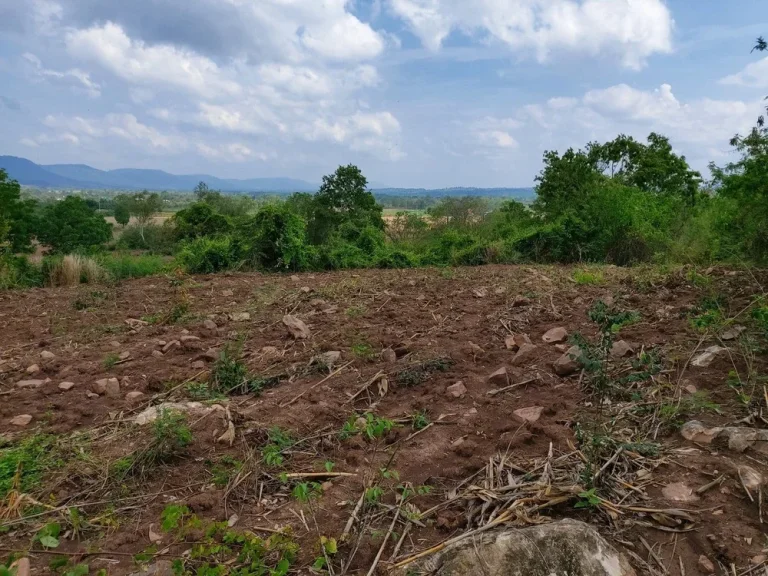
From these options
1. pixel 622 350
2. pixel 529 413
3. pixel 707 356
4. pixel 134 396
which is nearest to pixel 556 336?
pixel 622 350

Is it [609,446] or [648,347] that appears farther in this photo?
[648,347]

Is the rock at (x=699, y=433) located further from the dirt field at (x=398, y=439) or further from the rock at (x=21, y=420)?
the rock at (x=21, y=420)

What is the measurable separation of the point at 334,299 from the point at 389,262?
19.7 feet

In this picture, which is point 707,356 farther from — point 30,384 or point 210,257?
point 210,257

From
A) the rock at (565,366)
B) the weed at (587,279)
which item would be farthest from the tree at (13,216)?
the rock at (565,366)

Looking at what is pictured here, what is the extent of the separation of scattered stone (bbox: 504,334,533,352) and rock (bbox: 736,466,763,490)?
2.13 m

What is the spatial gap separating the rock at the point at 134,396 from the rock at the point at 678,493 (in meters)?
3.23

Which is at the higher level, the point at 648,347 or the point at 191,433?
the point at 648,347

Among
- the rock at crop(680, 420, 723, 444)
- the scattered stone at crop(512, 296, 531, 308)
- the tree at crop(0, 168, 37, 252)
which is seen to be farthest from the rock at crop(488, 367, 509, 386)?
the tree at crop(0, 168, 37, 252)

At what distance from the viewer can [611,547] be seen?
198 cm

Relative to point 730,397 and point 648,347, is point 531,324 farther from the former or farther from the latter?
point 730,397

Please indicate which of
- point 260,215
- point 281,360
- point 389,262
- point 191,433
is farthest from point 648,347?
point 260,215

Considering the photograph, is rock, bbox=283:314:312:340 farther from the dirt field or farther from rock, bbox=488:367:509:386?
rock, bbox=488:367:509:386

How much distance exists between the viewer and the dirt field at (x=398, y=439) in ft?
7.11
